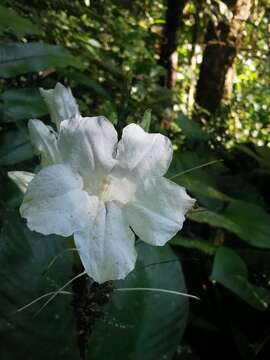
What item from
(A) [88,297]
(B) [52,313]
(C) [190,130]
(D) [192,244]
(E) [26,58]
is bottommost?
(C) [190,130]

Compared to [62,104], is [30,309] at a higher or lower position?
lower

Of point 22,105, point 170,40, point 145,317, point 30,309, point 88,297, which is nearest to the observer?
point 88,297

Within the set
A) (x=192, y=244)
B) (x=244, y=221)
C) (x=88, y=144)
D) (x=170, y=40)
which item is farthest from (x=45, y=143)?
(x=170, y=40)

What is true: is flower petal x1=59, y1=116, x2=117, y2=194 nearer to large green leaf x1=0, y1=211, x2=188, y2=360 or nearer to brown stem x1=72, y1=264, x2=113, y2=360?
brown stem x1=72, y1=264, x2=113, y2=360

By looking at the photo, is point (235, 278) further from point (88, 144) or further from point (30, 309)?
point (88, 144)

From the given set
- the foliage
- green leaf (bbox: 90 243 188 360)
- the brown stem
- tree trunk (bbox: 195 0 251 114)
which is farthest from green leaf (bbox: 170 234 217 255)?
A: tree trunk (bbox: 195 0 251 114)

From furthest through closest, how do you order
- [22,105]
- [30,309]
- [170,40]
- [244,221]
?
[170,40], [244,221], [22,105], [30,309]
